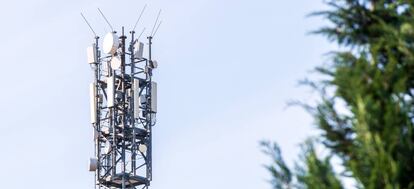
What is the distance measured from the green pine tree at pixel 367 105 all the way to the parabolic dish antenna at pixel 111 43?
3946 centimetres

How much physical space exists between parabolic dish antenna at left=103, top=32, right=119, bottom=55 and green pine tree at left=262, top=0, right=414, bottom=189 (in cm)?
3946

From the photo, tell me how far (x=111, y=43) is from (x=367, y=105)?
1632 inches

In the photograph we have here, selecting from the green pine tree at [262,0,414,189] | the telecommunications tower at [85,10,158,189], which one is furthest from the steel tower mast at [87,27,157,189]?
the green pine tree at [262,0,414,189]

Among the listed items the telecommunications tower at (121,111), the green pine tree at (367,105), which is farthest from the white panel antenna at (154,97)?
the green pine tree at (367,105)

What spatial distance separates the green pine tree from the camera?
12.1 m

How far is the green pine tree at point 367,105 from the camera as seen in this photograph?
12141 millimetres

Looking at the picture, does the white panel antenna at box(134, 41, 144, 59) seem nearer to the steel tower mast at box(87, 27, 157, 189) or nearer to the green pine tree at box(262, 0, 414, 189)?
the steel tower mast at box(87, 27, 157, 189)

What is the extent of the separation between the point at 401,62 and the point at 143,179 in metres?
38.7

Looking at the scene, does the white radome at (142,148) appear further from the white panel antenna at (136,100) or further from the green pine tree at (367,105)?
the green pine tree at (367,105)

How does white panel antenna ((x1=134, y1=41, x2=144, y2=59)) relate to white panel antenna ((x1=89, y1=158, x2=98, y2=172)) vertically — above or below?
above

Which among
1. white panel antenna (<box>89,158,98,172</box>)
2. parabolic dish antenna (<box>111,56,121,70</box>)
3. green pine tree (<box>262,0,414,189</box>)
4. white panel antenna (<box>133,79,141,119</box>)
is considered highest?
parabolic dish antenna (<box>111,56,121,70</box>)

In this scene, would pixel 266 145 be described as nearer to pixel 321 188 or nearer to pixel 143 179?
pixel 321 188

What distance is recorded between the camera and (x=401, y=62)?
44.2 ft

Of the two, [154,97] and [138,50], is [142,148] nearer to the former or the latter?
[154,97]
